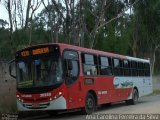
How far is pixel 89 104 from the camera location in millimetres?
19922

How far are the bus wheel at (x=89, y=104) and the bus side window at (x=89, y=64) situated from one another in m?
1.01

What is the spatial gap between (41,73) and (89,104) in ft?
9.78

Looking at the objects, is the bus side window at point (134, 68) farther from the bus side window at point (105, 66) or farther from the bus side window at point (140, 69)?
the bus side window at point (105, 66)

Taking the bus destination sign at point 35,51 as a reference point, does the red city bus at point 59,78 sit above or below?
below

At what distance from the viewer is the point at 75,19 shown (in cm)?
2884

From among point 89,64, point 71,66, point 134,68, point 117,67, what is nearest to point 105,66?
point 117,67

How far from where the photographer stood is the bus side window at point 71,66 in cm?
1825

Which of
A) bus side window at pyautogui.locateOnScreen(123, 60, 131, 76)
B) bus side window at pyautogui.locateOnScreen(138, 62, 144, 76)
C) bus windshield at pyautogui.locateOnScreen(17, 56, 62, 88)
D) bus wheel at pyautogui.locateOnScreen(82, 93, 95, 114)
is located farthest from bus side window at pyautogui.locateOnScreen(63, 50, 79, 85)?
bus side window at pyautogui.locateOnScreen(138, 62, 144, 76)

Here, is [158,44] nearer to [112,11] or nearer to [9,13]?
[112,11]

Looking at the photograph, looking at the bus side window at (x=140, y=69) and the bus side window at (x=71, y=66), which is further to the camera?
the bus side window at (x=140, y=69)

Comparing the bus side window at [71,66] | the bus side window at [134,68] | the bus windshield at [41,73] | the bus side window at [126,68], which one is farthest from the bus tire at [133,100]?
the bus windshield at [41,73]

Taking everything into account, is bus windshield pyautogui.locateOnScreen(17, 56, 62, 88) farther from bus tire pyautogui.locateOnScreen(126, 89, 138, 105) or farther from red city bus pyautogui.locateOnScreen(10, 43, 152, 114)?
Answer: bus tire pyautogui.locateOnScreen(126, 89, 138, 105)

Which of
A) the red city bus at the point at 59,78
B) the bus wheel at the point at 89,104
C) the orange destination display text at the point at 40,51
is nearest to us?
the red city bus at the point at 59,78

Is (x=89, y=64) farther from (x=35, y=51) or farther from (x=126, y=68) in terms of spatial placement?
(x=126, y=68)
